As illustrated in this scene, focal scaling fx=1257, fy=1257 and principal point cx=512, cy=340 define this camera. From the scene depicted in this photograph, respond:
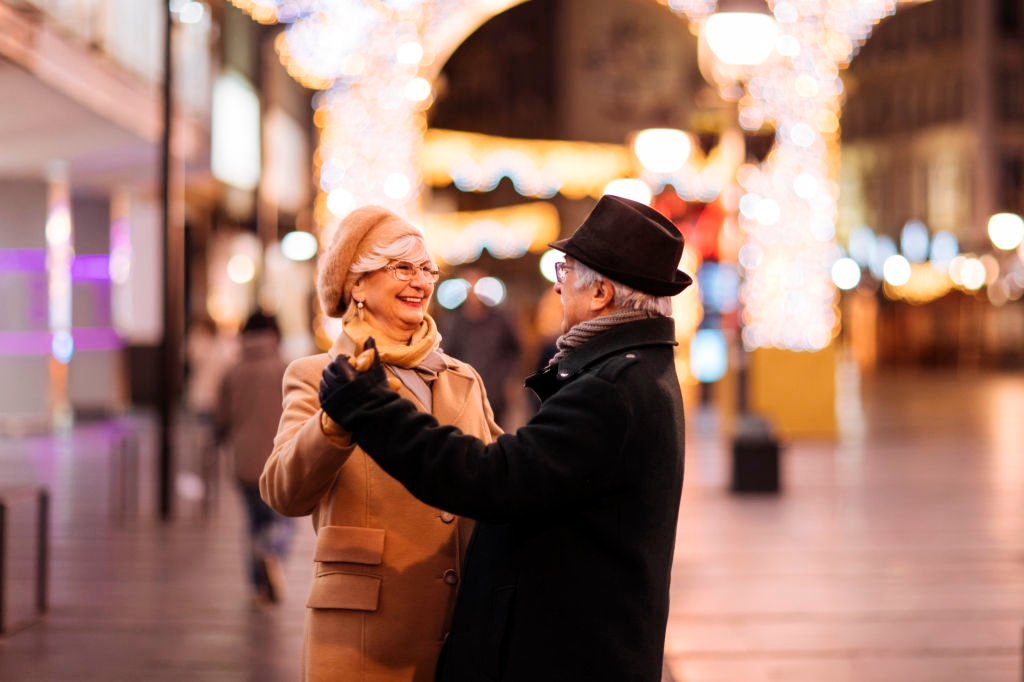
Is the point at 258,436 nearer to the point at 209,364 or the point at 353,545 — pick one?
the point at 353,545

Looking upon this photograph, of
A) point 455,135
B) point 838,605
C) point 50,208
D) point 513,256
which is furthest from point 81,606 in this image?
point 513,256

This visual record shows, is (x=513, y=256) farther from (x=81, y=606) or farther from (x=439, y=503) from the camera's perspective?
(x=439, y=503)

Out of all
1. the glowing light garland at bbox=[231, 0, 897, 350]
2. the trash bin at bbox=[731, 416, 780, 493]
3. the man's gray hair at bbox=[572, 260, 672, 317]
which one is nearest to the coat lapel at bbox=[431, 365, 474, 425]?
the man's gray hair at bbox=[572, 260, 672, 317]

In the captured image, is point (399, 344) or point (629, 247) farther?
point (399, 344)

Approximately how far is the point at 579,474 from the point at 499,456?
0.16 meters

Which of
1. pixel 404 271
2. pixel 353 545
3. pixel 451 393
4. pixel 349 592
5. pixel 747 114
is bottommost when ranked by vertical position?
pixel 349 592

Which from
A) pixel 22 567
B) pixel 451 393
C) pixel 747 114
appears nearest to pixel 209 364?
pixel 22 567

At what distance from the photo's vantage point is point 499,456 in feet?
8.00

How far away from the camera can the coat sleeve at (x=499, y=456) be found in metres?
2.41

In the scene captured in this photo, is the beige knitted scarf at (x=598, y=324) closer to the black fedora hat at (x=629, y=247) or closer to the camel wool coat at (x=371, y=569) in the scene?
the black fedora hat at (x=629, y=247)

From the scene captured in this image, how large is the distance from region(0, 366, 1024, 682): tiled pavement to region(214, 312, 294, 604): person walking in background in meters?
0.26

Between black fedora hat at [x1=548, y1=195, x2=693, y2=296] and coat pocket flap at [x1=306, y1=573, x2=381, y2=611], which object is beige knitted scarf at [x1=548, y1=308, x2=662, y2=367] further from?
coat pocket flap at [x1=306, y1=573, x2=381, y2=611]

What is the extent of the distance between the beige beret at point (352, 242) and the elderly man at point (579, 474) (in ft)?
1.49

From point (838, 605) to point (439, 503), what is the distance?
496 centimetres
